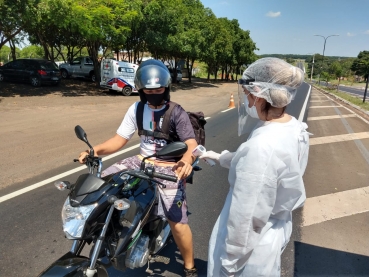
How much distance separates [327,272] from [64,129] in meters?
7.45

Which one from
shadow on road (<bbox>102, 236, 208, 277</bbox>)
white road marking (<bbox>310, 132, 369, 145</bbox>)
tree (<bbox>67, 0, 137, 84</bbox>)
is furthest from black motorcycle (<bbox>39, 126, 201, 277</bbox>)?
tree (<bbox>67, 0, 137, 84</bbox>)

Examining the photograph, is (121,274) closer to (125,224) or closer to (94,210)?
A: (125,224)

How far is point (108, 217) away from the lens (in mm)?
1885

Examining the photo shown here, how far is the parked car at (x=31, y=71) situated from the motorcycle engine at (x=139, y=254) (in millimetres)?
18949

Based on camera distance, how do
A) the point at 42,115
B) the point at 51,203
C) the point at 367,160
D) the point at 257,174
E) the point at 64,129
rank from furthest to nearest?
the point at 42,115
the point at 64,129
the point at 367,160
the point at 51,203
the point at 257,174

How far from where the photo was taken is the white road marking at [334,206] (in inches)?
160

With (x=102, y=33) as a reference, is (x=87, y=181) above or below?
below

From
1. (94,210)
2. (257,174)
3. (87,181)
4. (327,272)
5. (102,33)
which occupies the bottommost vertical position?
(327,272)

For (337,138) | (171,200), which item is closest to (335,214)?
(171,200)

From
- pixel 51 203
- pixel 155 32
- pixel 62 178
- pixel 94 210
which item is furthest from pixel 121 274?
pixel 155 32

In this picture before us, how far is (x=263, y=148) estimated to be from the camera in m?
1.51

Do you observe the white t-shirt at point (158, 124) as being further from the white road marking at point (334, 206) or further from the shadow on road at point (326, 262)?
the white road marking at point (334, 206)

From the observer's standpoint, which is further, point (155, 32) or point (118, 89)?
point (155, 32)

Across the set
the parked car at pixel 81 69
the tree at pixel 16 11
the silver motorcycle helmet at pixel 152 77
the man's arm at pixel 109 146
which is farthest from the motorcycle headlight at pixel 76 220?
the parked car at pixel 81 69
